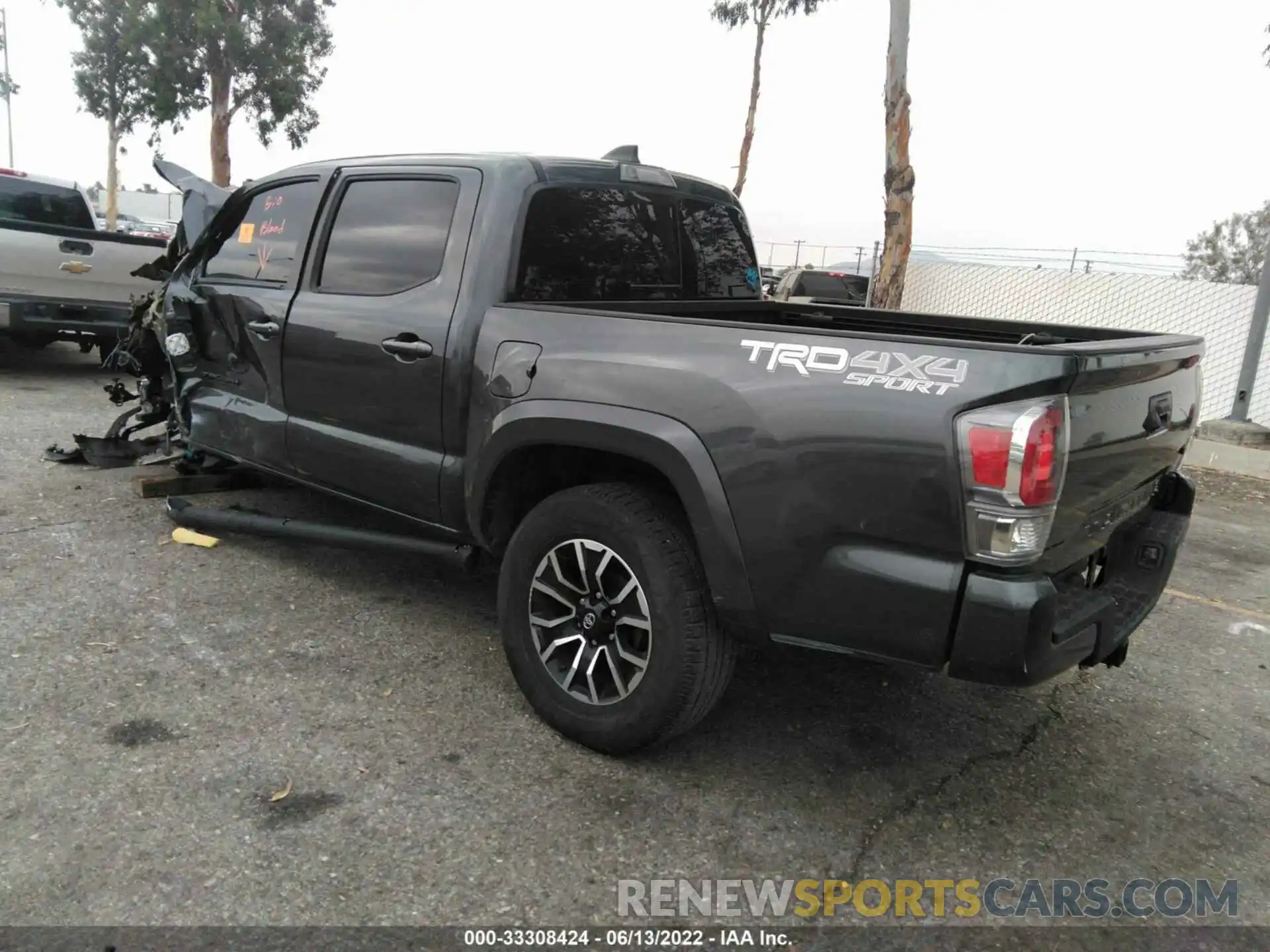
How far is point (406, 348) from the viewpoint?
11.5ft

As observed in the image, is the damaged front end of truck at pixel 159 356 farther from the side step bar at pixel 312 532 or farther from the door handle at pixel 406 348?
the door handle at pixel 406 348

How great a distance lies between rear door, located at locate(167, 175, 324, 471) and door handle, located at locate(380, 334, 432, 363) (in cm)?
80

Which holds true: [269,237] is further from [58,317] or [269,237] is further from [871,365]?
[58,317]

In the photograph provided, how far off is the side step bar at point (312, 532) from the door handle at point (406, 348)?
2.41 ft

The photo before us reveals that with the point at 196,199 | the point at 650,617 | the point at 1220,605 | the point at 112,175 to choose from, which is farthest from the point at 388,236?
the point at 112,175

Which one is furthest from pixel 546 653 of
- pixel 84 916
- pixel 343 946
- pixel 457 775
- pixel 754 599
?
pixel 84 916

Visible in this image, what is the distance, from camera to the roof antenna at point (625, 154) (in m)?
3.88

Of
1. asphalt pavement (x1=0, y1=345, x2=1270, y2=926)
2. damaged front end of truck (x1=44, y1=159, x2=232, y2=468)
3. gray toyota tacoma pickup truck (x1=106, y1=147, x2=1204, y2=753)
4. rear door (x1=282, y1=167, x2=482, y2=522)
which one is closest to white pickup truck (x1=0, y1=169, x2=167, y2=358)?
damaged front end of truck (x1=44, y1=159, x2=232, y2=468)

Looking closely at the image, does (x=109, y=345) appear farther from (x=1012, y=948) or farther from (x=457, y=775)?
(x=1012, y=948)

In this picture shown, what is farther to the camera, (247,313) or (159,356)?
(159,356)

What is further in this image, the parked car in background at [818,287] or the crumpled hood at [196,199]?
the parked car in background at [818,287]

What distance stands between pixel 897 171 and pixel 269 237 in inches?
314

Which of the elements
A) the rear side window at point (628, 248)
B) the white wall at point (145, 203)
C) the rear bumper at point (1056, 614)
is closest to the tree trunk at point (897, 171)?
the rear side window at point (628, 248)

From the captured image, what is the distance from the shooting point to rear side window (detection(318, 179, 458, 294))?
11.7 feet
